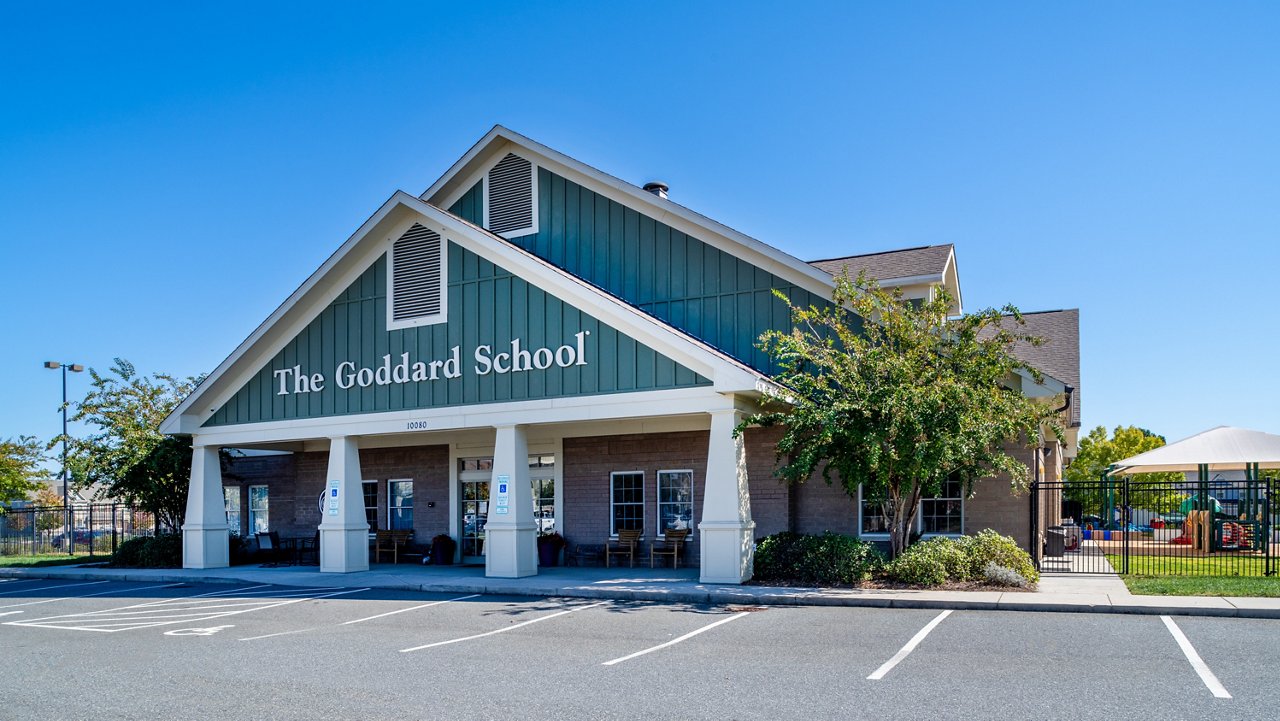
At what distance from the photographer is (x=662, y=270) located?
69.2 feet

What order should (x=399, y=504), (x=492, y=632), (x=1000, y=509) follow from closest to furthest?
1. (x=492, y=632)
2. (x=1000, y=509)
3. (x=399, y=504)

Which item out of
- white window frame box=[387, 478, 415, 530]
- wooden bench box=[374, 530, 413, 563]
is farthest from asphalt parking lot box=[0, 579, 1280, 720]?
white window frame box=[387, 478, 415, 530]

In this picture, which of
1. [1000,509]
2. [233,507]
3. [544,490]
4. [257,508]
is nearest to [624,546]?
[544,490]

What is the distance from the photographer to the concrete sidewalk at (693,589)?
1344cm

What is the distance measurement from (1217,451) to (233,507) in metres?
25.0

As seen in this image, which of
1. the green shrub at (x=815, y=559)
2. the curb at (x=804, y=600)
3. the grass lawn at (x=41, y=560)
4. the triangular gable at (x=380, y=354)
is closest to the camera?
the curb at (x=804, y=600)

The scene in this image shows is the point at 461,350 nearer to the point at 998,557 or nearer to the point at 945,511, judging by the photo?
the point at 945,511

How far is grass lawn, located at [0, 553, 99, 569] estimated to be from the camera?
25.9m

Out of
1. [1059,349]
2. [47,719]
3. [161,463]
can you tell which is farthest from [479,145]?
[47,719]

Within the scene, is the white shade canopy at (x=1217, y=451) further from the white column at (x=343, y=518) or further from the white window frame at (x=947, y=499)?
the white column at (x=343, y=518)

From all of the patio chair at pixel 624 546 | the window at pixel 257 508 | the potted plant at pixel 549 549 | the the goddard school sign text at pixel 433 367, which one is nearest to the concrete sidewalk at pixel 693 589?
the patio chair at pixel 624 546

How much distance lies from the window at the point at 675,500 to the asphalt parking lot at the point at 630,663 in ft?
17.7

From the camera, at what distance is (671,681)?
9.34 metres

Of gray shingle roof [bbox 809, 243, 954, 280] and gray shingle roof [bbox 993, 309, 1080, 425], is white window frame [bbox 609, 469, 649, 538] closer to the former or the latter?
gray shingle roof [bbox 809, 243, 954, 280]
